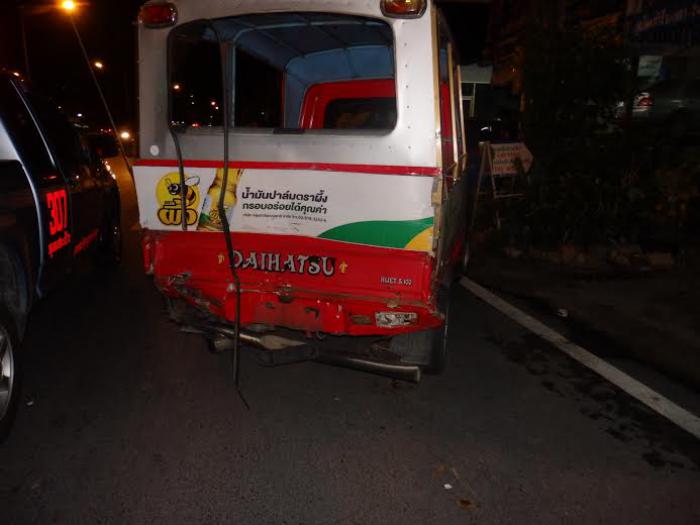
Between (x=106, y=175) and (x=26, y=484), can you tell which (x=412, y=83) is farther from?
(x=106, y=175)

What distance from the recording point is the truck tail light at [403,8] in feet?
11.0

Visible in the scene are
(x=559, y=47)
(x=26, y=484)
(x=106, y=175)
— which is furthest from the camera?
(x=559, y=47)

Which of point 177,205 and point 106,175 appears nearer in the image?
point 177,205

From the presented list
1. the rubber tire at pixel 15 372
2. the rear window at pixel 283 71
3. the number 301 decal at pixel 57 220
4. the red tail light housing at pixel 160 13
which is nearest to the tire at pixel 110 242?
the number 301 decal at pixel 57 220

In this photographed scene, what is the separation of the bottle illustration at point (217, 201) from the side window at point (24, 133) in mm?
1307

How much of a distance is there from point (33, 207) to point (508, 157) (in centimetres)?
703

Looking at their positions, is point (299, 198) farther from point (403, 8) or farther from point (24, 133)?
point (24, 133)

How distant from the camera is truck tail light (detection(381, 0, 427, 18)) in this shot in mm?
3363

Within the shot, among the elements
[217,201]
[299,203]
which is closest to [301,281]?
[299,203]

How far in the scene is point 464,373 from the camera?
464 centimetres

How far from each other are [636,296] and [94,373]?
5.46 metres

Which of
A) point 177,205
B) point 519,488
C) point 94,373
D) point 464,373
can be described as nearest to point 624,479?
point 519,488

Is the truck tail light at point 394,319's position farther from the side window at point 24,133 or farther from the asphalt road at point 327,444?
the side window at point 24,133

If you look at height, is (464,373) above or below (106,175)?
below
